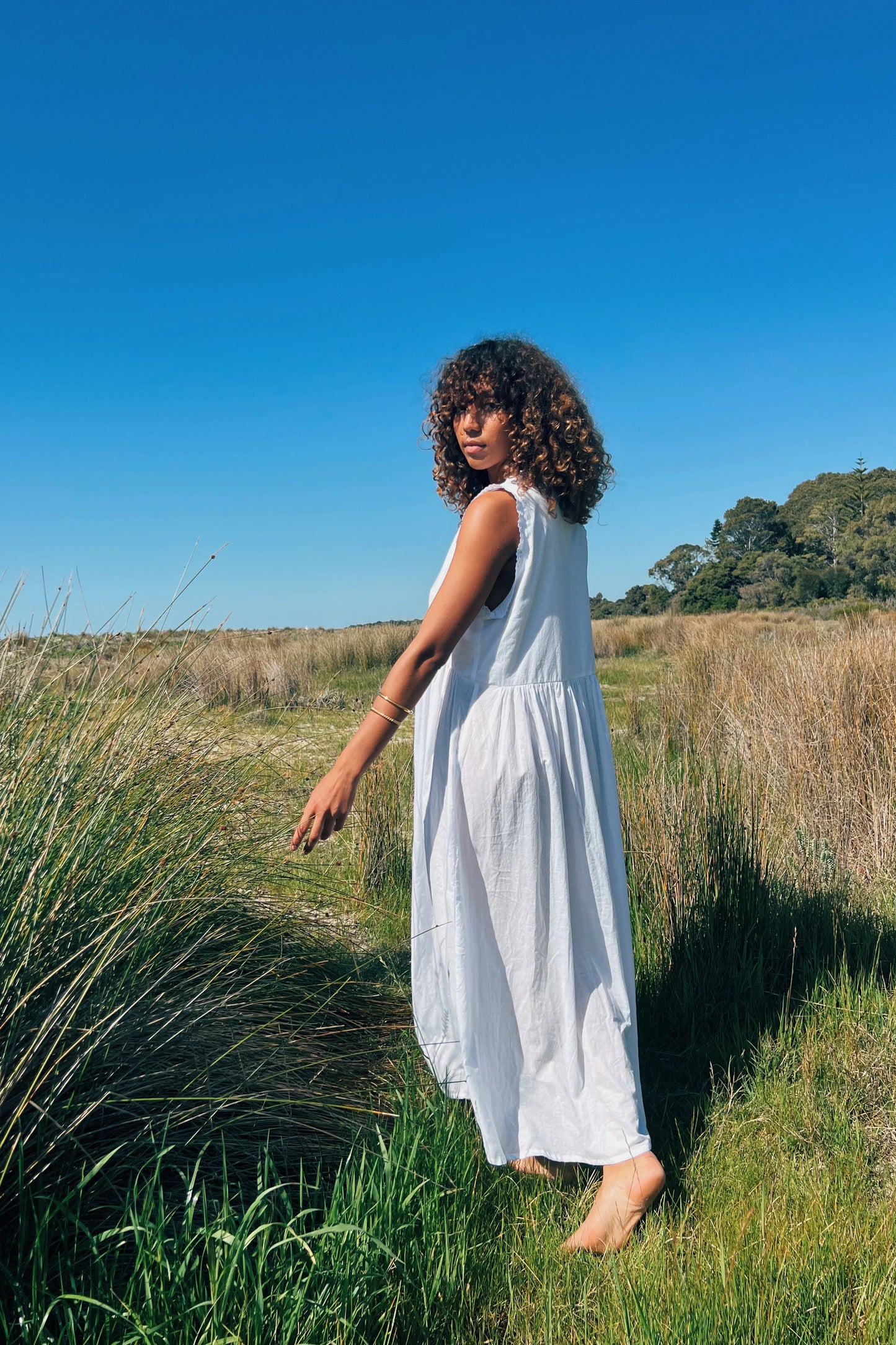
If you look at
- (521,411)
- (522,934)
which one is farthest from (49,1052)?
(521,411)

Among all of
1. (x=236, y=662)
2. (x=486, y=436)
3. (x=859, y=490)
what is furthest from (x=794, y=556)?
(x=486, y=436)

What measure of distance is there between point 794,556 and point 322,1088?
49722mm

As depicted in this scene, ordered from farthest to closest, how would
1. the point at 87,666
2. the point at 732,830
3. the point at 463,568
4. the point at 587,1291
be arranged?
the point at 732,830 < the point at 87,666 < the point at 463,568 < the point at 587,1291

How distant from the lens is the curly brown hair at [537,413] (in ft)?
6.07

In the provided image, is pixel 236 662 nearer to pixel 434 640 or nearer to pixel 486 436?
pixel 486 436

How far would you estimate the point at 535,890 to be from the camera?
181cm

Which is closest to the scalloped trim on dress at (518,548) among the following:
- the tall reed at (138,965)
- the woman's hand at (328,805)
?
the woman's hand at (328,805)

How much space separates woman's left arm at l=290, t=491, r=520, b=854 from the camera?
1.65 metres

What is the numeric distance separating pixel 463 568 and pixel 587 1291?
1296mm

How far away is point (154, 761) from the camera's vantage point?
2301mm

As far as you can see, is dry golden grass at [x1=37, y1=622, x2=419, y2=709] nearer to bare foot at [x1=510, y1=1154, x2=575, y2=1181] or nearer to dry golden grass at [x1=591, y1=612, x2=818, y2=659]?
bare foot at [x1=510, y1=1154, x2=575, y2=1181]

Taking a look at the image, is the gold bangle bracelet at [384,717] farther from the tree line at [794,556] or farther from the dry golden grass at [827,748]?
the tree line at [794,556]

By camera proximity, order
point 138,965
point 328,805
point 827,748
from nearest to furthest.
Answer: point 328,805, point 138,965, point 827,748

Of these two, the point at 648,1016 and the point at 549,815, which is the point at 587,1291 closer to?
the point at 549,815
